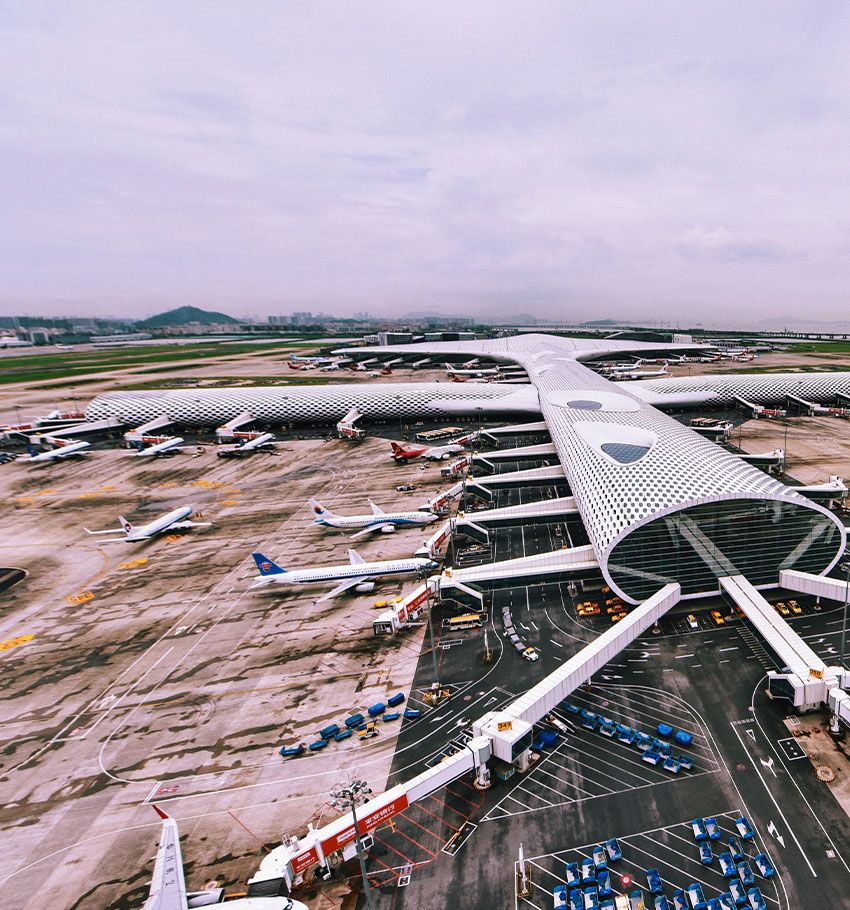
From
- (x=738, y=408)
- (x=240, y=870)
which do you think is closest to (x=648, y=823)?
(x=240, y=870)

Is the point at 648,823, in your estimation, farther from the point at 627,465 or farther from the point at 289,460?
the point at 289,460

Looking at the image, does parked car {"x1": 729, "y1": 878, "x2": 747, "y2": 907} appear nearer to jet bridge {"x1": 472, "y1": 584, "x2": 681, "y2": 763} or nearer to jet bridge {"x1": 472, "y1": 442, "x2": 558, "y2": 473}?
jet bridge {"x1": 472, "y1": 584, "x2": 681, "y2": 763}

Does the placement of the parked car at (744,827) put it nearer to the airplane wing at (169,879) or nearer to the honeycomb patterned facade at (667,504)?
the honeycomb patterned facade at (667,504)

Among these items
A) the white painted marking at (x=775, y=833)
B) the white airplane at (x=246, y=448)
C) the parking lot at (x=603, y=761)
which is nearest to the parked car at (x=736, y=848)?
the white painted marking at (x=775, y=833)

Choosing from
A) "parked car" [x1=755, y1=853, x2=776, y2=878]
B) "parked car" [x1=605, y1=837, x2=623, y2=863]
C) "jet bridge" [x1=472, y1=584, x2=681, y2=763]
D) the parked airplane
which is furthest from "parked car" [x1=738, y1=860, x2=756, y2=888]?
the parked airplane

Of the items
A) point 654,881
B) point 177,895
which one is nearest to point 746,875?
point 654,881
